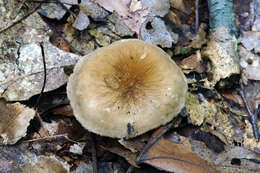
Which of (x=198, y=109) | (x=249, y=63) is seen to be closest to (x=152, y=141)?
(x=198, y=109)

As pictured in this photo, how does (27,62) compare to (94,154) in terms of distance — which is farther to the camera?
(27,62)

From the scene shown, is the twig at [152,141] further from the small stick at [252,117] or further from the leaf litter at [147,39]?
the small stick at [252,117]

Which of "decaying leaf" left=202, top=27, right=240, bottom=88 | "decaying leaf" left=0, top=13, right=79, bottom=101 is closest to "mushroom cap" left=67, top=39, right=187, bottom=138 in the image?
"decaying leaf" left=0, top=13, right=79, bottom=101

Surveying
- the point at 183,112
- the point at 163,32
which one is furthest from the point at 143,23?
the point at 183,112

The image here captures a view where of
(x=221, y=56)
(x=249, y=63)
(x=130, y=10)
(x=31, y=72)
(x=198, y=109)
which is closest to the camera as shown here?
(x=31, y=72)

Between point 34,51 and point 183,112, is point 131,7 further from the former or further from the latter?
point 183,112

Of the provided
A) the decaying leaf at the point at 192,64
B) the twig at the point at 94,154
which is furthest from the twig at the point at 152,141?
the decaying leaf at the point at 192,64

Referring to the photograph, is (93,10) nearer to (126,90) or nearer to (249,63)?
(126,90)

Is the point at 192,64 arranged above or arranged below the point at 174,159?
above
